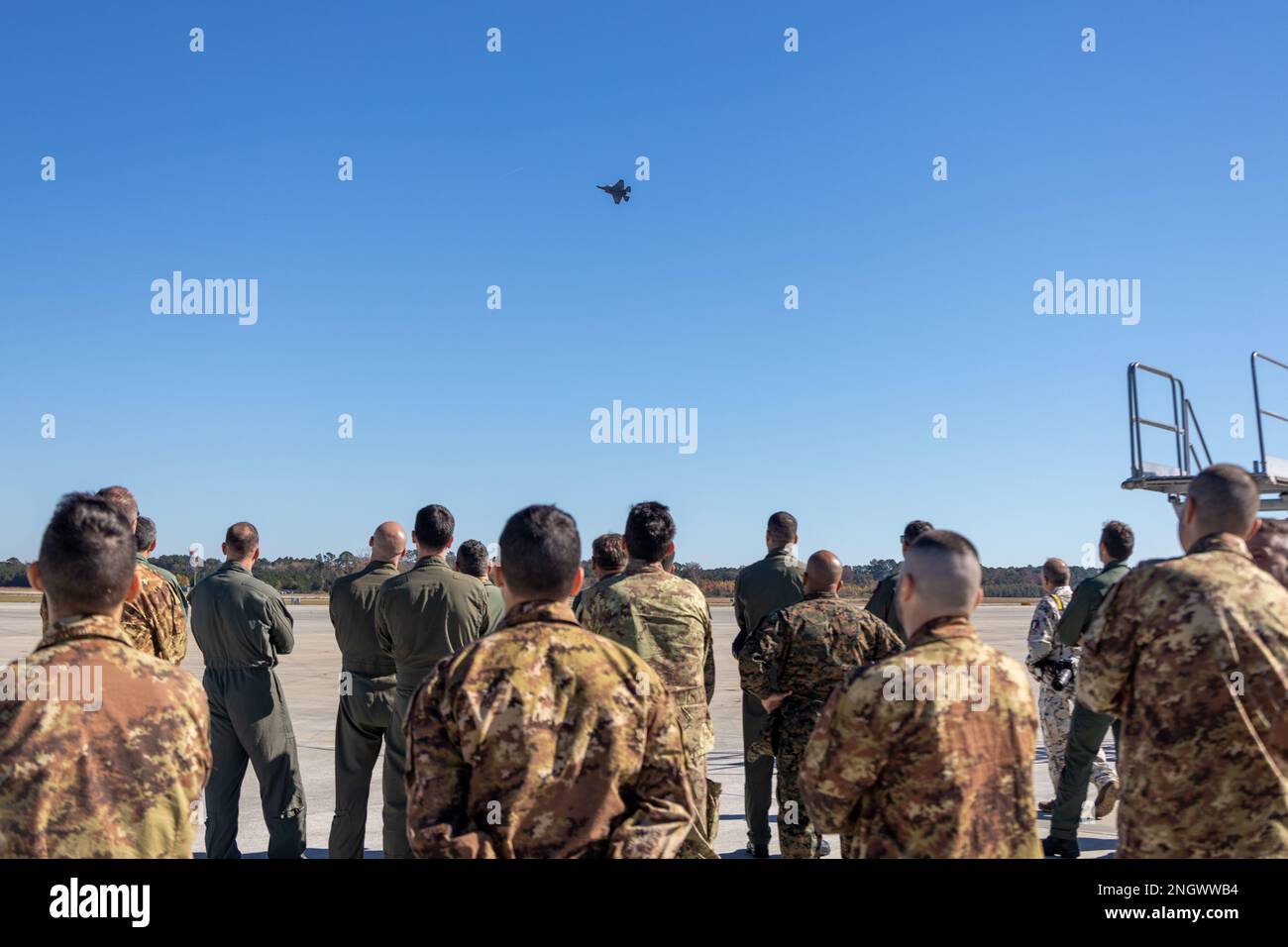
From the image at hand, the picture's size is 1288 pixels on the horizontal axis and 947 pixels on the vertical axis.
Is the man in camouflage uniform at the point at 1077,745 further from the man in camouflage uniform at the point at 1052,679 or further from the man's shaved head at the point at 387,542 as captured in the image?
the man's shaved head at the point at 387,542

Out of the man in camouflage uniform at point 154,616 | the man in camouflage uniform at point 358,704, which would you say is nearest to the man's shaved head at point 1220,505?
the man in camouflage uniform at point 358,704

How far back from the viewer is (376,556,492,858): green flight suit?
600 centimetres

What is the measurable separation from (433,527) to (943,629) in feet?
12.3

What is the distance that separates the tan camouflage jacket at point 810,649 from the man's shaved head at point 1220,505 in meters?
1.91

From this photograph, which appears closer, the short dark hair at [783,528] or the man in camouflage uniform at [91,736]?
the man in camouflage uniform at [91,736]

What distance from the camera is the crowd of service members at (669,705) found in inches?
107

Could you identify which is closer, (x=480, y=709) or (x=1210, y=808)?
(x=480, y=709)

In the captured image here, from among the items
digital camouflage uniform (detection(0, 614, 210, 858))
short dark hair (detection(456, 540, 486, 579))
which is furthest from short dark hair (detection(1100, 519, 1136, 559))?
digital camouflage uniform (detection(0, 614, 210, 858))

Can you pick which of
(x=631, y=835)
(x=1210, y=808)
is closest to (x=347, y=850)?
(x=631, y=835)

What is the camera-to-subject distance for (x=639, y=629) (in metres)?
5.62

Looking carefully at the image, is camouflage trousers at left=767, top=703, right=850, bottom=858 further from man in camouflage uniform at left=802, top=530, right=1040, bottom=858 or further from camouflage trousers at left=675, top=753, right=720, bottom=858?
man in camouflage uniform at left=802, top=530, right=1040, bottom=858
